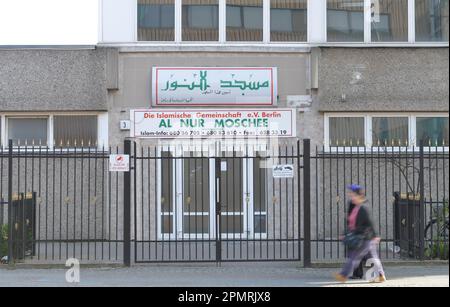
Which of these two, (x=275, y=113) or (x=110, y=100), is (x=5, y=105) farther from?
(x=275, y=113)

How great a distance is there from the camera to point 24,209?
43.9 feet

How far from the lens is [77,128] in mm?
17219

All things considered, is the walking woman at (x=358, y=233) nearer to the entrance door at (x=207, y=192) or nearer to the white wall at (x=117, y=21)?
the entrance door at (x=207, y=192)

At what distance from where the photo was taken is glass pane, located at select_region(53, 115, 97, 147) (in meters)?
17.2

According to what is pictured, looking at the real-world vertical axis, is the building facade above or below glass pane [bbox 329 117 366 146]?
above

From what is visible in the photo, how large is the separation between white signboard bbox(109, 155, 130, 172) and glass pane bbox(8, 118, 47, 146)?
472 cm

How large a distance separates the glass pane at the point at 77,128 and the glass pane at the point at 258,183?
13.2ft

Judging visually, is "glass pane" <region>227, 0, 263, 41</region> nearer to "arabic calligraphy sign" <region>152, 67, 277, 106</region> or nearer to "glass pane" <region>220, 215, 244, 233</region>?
"arabic calligraphy sign" <region>152, 67, 277, 106</region>

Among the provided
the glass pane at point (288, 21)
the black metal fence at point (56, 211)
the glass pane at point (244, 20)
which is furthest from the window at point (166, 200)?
the glass pane at point (288, 21)

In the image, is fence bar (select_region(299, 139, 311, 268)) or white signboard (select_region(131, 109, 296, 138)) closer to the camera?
Answer: fence bar (select_region(299, 139, 311, 268))

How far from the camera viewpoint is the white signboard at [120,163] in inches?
514

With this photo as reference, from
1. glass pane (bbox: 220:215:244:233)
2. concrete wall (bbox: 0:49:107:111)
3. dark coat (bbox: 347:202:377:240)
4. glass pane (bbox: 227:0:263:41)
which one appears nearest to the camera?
dark coat (bbox: 347:202:377:240)

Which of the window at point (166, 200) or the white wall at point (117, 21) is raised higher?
the white wall at point (117, 21)

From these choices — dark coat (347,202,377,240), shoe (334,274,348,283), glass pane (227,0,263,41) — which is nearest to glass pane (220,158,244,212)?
glass pane (227,0,263,41)
